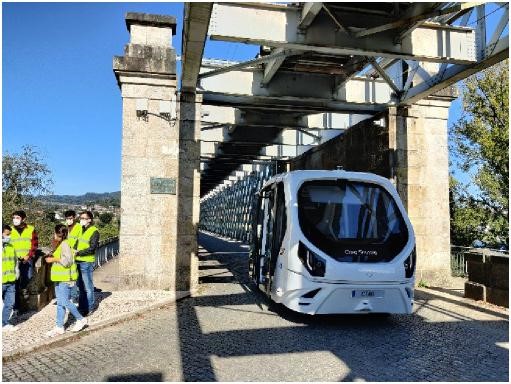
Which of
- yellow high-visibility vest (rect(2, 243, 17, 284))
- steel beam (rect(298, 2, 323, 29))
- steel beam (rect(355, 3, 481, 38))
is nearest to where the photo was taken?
yellow high-visibility vest (rect(2, 243, 17, 284))

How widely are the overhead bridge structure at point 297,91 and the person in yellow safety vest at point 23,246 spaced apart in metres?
2.16

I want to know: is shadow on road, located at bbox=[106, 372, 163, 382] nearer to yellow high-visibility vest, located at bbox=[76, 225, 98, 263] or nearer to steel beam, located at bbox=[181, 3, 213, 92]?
yellow high-visibility vest, located at bbox=[76, 225, 98, 263]

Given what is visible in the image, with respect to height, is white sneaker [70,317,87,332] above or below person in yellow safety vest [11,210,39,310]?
below

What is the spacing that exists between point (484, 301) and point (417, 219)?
2694 millimetres

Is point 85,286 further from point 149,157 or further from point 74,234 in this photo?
point 149,157

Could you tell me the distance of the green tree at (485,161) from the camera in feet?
51.4

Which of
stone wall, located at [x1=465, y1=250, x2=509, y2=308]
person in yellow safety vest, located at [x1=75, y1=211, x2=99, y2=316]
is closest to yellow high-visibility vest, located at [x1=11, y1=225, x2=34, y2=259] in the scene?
person in yellow safety vest, located at [x1=75, y1=211, x2=99, y2=316]

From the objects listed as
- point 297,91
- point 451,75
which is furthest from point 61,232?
point 451,75

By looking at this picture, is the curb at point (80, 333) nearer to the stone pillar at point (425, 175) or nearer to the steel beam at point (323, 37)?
the steel beam at point (323, 37)

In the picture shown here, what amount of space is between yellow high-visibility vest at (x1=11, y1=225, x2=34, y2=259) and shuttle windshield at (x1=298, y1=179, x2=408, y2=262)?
14.8 feet

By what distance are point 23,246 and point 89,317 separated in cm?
161

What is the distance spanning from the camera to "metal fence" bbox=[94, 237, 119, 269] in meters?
15.5

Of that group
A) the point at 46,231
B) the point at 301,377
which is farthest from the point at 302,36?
the point at 46,231

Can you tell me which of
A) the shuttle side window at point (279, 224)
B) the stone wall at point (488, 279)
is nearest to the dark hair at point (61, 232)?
Result: the shuttle side window at point (279, 224)
